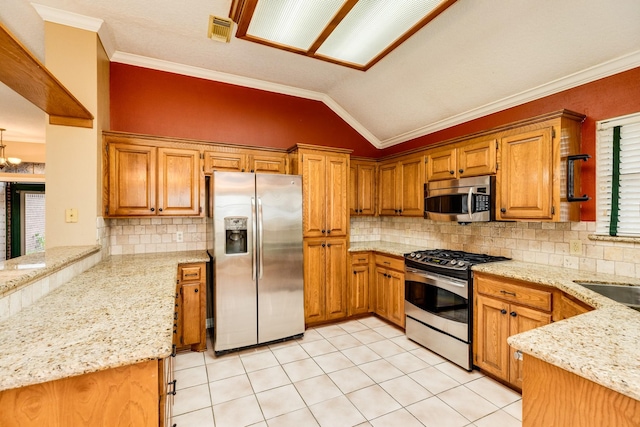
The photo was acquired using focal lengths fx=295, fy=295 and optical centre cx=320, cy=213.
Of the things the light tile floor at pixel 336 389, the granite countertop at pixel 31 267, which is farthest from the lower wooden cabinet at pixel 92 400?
the light tile floor at pixel 336 389

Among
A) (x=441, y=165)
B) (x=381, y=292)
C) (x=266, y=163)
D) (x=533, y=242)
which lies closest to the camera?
(x=533, y=242)

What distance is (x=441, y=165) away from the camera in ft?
10.6

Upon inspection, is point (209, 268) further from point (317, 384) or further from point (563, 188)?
point (563, 188)

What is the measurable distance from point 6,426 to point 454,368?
9.47 feet

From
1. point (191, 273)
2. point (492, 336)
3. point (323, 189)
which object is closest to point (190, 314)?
point (191, 273)

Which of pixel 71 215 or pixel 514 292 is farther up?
pixel 71 215

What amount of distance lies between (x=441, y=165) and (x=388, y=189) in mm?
926

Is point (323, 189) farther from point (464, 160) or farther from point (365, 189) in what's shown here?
point (464, 160)

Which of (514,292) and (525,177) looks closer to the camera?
(514,292)

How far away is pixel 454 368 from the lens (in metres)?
2.66

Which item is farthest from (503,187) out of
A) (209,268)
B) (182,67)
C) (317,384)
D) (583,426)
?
(182,67)

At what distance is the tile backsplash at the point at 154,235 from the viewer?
3.16 meters

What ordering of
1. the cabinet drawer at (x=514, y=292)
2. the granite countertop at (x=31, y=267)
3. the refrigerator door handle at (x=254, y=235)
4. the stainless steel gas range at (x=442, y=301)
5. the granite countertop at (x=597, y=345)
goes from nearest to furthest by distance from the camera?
1. the granite countertop at (x=597, y=345)
2. the granite countertop at (x=31, y=267)
3. the cabinet drawer at (x=514, y=292)
4. the stainless steel gas range at (x=442, y=301)
5. the refrigerator door handle at (x=254, y=235)

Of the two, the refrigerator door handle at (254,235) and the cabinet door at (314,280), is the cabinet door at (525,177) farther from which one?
the refrigerator door handle at (254,235)
